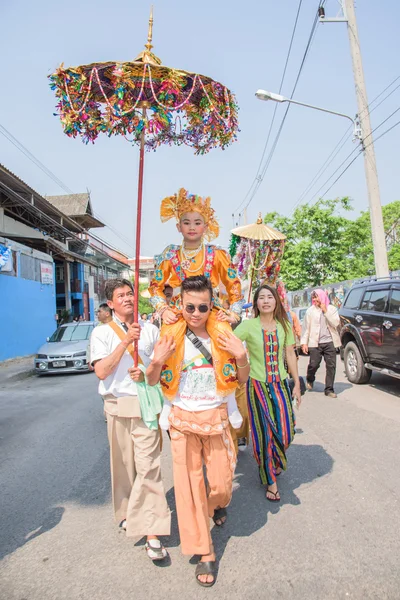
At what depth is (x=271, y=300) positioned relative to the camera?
3.94 m

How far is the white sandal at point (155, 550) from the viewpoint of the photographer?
2832 millimetres

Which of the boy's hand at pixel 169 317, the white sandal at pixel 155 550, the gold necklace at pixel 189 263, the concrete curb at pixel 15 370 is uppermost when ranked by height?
the gold necklace at pixel 189 263

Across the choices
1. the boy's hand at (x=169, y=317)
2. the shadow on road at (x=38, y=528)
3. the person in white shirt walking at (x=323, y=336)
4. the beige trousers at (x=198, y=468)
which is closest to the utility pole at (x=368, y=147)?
the person in white shirt walking at (x=323, y=336)

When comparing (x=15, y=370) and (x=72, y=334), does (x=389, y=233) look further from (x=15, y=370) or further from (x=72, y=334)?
(x=15, y=370)

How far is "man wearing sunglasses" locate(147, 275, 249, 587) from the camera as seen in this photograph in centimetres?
275

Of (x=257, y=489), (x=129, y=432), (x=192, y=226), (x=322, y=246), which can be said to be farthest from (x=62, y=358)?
(x=322, y=246)

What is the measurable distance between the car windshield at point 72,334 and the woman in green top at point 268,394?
10.7 metres

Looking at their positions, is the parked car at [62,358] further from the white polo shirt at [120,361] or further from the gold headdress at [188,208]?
the white polo shirt at [120,361]

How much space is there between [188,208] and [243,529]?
2.57 m

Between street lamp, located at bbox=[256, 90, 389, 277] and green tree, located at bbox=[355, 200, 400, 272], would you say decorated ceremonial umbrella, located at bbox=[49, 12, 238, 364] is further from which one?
green tree, located at bbox=[355, 200, 400, 272]

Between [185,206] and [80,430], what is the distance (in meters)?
4.26

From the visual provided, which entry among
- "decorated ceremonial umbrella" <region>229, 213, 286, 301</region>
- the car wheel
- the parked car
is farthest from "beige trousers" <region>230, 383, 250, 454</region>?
the parked car

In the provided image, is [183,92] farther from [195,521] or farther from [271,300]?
[195,521]

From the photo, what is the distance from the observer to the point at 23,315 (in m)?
19.4
